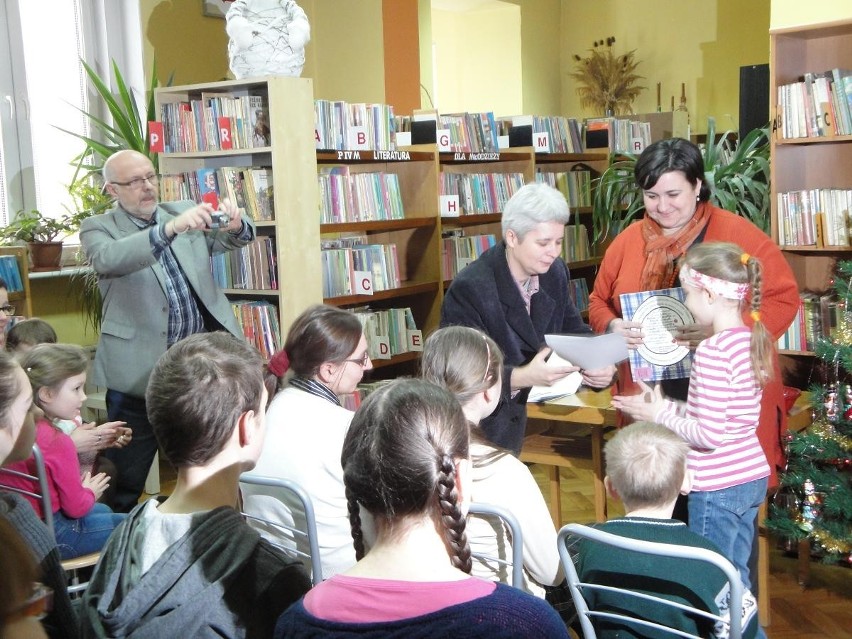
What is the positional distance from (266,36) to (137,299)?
57.4 inches

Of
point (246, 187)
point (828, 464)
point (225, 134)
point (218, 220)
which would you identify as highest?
point (225, 134)

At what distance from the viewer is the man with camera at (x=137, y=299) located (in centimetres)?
344

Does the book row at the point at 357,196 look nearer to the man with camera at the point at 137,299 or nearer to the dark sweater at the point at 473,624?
the man with camera at the point at 137,299

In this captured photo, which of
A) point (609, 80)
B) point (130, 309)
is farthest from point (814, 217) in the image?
point (609, 80)

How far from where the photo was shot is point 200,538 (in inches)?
55.9

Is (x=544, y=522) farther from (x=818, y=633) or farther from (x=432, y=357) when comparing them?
(x=818, y=633)

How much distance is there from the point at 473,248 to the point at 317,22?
7.97 feet

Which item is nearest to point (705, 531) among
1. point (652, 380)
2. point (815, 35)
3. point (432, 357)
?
point (652, 380)

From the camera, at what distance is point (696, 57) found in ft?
28.8

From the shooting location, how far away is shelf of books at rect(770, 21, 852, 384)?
3703 millimetres

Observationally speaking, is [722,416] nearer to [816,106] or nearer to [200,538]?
[200,538]

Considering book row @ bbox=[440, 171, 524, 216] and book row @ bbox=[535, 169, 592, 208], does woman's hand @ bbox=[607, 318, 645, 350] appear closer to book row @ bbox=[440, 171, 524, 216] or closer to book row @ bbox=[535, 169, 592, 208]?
book row @ bbox=[440, 171, 524, 216]

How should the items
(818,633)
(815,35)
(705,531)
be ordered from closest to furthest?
(705,531) → (818,633) → (815,35)

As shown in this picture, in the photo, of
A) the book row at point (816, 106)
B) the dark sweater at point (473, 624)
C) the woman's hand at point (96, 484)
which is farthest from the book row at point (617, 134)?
the dark sweater at point (473, 624)
